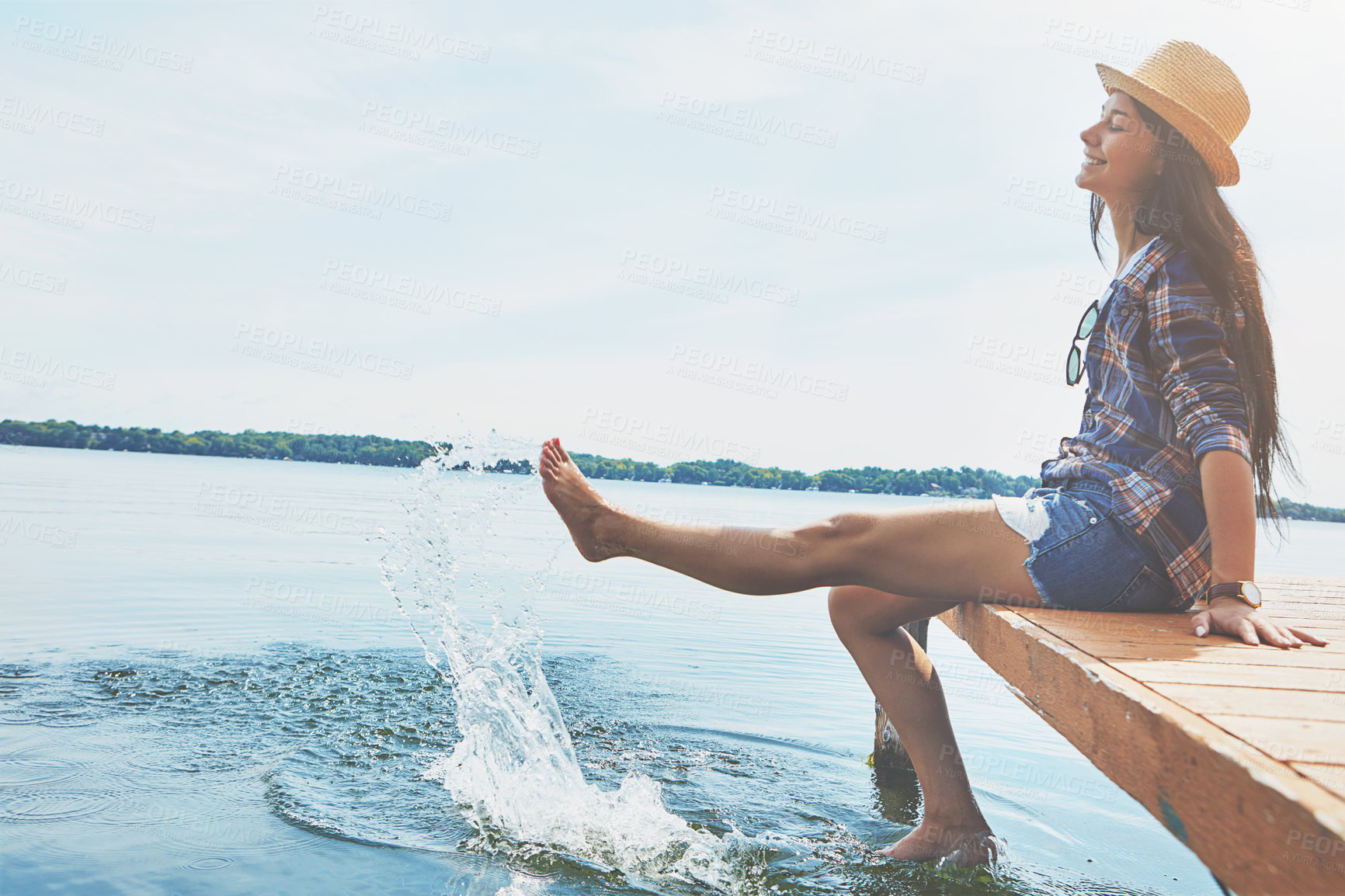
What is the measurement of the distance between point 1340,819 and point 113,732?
4.83m

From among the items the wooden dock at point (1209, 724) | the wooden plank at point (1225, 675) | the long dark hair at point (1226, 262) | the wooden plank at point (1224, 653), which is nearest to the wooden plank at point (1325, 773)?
the wooden dock at point (1209, 724)

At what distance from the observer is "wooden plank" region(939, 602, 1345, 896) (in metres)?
1.08

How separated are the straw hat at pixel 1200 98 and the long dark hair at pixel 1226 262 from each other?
38 millimetres

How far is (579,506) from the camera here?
2840 millimetres

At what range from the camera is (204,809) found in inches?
139

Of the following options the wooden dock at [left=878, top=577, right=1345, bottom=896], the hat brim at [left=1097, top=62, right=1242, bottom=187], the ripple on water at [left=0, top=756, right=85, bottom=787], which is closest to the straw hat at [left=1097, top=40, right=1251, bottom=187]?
the hat brim at [left=1097, top=62, right=1242, bottom=187]

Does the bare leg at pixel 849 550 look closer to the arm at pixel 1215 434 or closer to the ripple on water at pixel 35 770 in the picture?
the arm at pixel 1215 434

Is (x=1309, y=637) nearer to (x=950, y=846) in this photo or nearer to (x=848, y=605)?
(x=848, y=605)

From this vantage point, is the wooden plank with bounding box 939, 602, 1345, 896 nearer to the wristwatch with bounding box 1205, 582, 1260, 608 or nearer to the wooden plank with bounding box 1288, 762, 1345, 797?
the wooden plank with bounding box 1288, 762, 1345, 797

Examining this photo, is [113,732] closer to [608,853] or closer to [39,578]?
[608,853]

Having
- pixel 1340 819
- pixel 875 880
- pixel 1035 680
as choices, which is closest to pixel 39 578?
pixel 875 880

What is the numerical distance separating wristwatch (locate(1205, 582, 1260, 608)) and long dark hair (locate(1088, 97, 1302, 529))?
39 centimetres

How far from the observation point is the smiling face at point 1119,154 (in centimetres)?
263

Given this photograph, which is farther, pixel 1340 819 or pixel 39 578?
pixel 39 578
